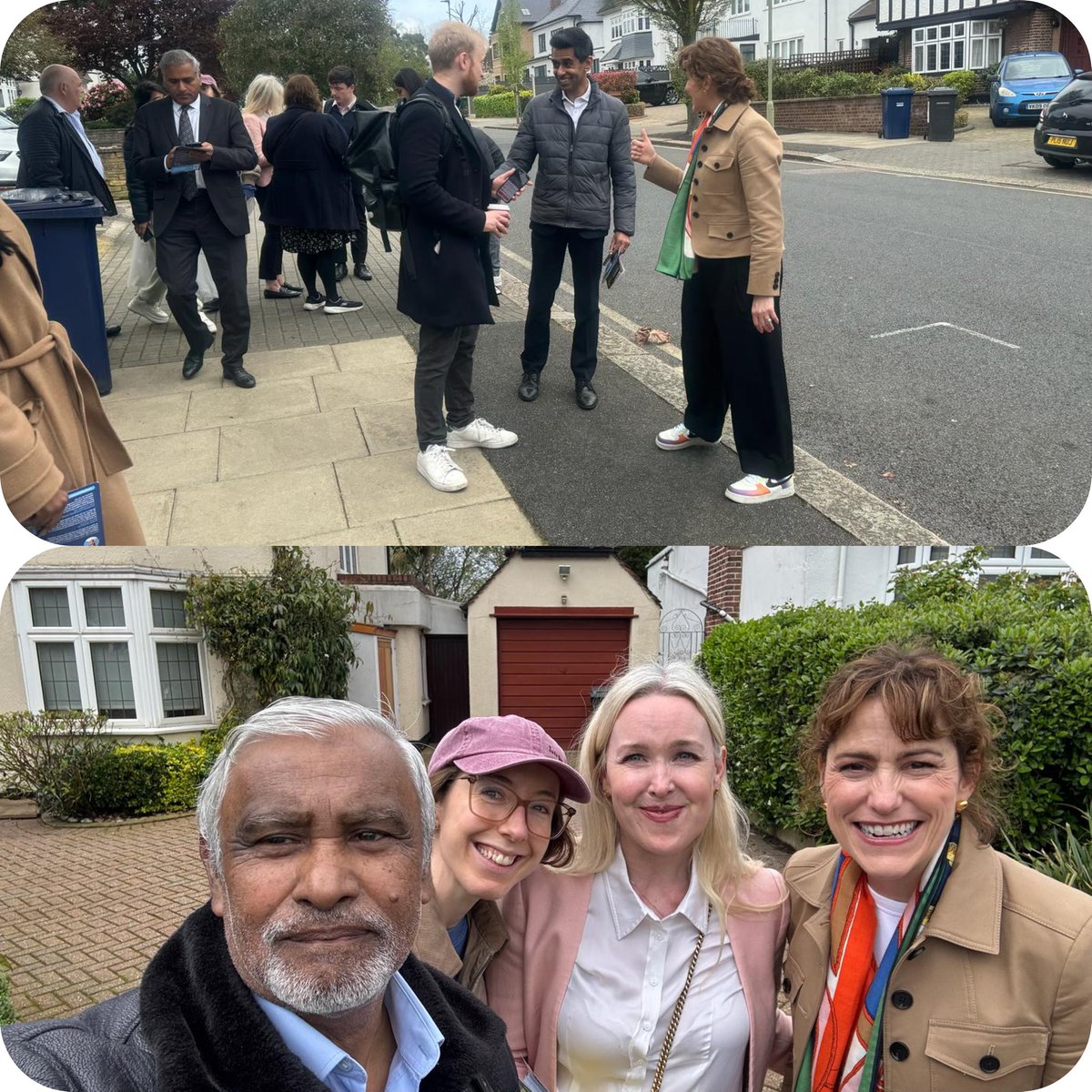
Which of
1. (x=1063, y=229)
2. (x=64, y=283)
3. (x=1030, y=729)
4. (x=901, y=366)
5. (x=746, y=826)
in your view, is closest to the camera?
(x=746, y=826)

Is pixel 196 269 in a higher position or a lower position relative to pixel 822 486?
higher

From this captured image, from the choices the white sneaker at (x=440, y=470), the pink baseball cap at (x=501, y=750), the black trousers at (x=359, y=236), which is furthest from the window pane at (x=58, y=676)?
the black trousers at (x=359, y=236)

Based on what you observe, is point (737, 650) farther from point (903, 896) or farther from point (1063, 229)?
point (1063, 229)

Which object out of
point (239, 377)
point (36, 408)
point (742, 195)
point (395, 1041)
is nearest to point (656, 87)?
point (742, 195)

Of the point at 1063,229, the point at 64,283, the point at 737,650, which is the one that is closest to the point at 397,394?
the point at 64,283

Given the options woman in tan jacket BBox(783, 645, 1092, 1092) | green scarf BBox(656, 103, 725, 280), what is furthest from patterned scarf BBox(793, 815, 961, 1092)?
green scarf BBox(656, 103, 725, 280)

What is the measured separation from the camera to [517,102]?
139 inches

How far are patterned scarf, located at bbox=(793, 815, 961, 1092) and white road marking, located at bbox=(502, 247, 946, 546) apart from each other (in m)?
1.39

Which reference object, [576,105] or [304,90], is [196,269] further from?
[304,90]

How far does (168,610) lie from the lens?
1.80 meters

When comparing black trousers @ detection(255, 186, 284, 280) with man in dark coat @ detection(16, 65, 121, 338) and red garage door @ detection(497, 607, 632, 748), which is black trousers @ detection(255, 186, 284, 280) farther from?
red garage door @ detection(497, 607, 632, 748)

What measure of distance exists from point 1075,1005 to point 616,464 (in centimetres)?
228

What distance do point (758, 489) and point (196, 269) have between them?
2.76 m

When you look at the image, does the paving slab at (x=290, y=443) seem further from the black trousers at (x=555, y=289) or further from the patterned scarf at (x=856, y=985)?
the patterned scarf at (x=856, y=985)
